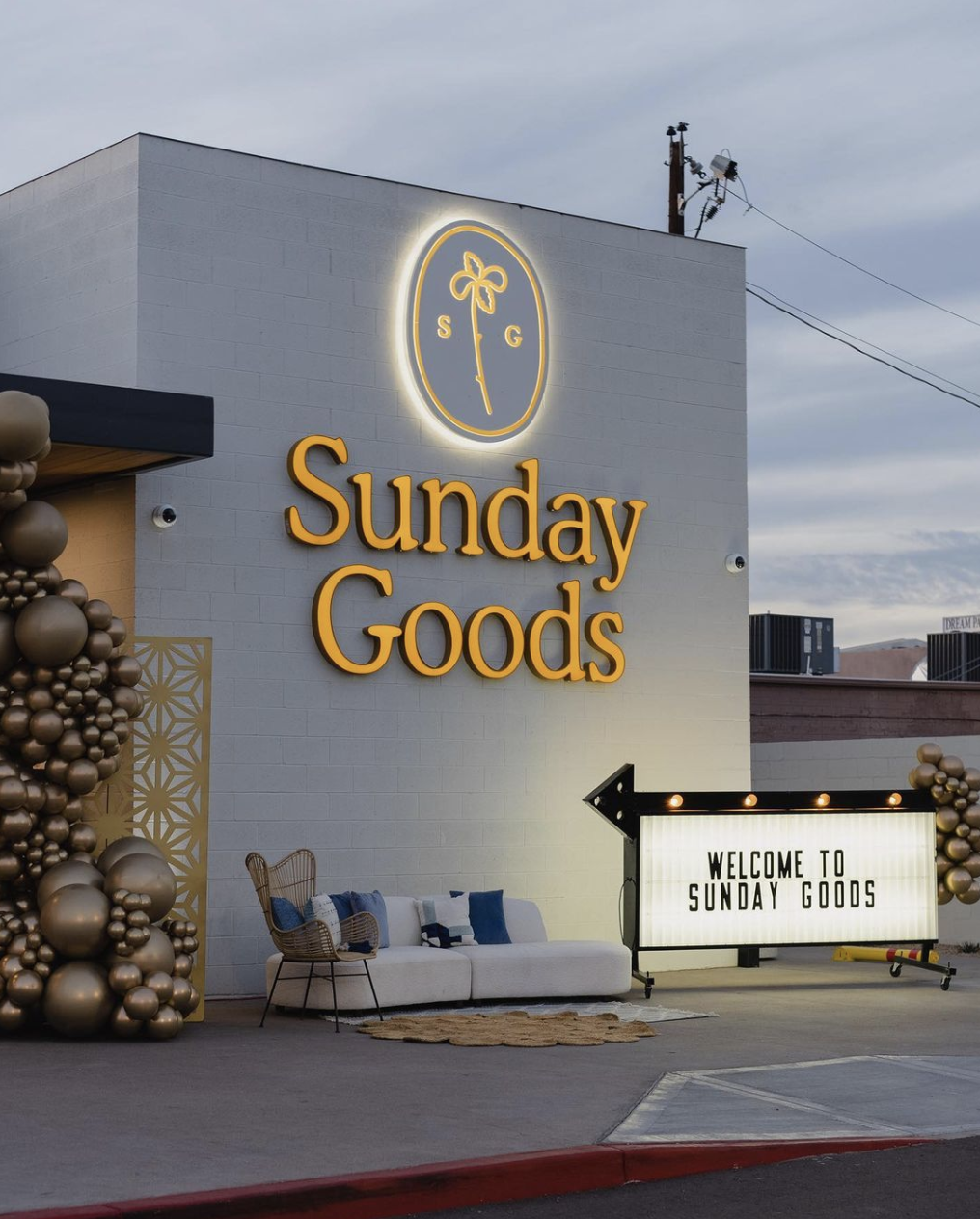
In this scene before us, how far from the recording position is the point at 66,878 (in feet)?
38.5

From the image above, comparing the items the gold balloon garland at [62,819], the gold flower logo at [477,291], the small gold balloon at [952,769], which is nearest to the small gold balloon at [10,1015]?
the gold balloon garland at [62,819]

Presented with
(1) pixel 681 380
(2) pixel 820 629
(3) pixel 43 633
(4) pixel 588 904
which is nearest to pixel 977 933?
(4) pixel 588 904

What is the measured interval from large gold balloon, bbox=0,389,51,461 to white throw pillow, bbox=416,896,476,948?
5205 mm

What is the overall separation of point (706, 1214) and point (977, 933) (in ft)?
42.1

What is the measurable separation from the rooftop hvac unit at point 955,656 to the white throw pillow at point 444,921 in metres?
24.6

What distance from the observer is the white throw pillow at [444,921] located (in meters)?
14.4

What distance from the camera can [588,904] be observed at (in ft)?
54.5

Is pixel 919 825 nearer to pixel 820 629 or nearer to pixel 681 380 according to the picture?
pixel 681 380

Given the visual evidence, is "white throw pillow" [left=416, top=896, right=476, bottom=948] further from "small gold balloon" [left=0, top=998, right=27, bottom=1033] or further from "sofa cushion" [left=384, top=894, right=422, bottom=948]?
"small gold balloon" [left=0, top=998, right=27, bottom=1033]

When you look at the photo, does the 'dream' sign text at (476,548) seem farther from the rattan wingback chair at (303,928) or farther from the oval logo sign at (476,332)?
the rattan wingback chair at (303,928)

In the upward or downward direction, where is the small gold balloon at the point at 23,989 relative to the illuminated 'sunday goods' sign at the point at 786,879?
downward

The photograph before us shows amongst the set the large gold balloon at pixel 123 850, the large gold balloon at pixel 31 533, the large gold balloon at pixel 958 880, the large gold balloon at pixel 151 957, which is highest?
the large gold balloon at pixel 31 533

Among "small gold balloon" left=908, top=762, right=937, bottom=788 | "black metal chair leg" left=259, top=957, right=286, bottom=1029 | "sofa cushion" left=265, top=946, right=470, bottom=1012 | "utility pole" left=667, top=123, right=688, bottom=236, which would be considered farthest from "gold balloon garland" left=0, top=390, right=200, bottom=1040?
"utility pole" left=667, top=123, right=688, bottom=236

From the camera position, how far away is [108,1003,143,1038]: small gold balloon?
37.9ft
